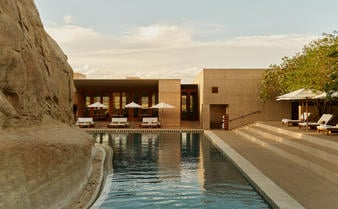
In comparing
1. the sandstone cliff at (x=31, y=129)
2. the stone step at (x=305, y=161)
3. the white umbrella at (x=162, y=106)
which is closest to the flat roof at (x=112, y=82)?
the white umbrella at (x=162, y=106)

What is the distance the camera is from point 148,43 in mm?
30578

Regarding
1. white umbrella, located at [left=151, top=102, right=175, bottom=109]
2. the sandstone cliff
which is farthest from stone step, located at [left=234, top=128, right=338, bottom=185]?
white umbrella, located at [left=151, top=102, right=175, bottom=109]

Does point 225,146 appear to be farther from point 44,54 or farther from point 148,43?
point 148,43

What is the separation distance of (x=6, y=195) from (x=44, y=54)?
4.50 metres

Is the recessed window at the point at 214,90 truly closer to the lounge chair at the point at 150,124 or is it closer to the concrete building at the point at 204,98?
the concrete building at the point at 204,98

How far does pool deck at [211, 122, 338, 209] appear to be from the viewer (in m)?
7.78

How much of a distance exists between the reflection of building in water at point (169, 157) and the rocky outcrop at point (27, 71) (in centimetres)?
387

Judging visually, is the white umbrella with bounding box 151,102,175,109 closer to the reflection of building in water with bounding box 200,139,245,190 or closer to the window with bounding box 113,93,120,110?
the window with bounding box 113,93,120,110

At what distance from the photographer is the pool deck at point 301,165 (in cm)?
778

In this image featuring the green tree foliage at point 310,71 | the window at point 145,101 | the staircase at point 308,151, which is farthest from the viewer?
the window at point 145,101

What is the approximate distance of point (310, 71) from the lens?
17.3 m

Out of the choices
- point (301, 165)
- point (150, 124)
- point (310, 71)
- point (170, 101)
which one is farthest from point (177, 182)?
point (170, 101)

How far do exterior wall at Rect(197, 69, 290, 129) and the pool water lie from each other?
11946mm

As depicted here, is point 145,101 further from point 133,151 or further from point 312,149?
point 312,149
